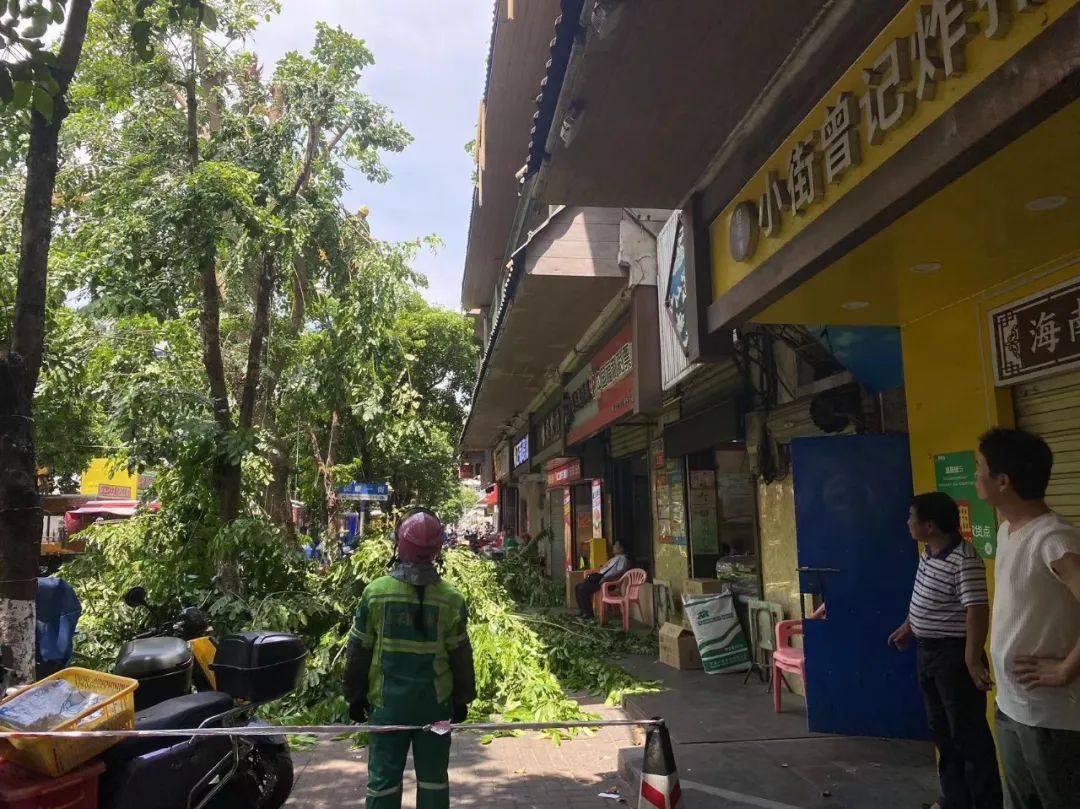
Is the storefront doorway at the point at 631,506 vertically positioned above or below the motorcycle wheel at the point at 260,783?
above

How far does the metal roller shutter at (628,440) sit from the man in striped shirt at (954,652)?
275 inches

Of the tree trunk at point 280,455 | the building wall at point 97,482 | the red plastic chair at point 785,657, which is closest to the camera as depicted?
the red plastic chair at point 785,657

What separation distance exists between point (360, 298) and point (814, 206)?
818 centimetres

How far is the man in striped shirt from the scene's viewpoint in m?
3.40

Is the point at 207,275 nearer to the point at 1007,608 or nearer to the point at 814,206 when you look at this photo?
the point at 814,206

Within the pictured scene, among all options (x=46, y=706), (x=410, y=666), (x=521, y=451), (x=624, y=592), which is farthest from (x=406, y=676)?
(x=521, y=451)

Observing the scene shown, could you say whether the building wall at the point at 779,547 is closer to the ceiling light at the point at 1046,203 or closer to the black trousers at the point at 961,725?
the black trousers at the point at 961,725

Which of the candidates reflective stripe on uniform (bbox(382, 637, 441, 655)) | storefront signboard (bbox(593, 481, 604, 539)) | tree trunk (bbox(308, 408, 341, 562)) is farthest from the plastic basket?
tree trunk (bbox(308, 408, 341, 562))

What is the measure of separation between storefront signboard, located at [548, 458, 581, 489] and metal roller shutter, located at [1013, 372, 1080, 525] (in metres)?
10.0

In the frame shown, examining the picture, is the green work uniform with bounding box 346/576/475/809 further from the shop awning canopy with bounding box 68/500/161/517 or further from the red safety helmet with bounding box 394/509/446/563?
the shop awning canopy with bounding box 68/500/161/517

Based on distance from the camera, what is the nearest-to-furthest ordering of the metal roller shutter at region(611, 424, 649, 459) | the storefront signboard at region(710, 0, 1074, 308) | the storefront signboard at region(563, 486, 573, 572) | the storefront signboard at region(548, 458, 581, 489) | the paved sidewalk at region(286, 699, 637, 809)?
the storefront signboard at region(710, 0, 1074, 308) → the paved sidewalk at region(286, 699, 637, 809) → the metal roller shutter at region(611, 424, 649, 459) → the storefront signboard at region(548, 458, 581, 489) → the storefront signboard at region(563, 486, 573, 572)

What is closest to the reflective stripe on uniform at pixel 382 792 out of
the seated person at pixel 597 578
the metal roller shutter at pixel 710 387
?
the metal roller shutter at pixel 710 387

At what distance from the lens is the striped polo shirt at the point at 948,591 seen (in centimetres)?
343

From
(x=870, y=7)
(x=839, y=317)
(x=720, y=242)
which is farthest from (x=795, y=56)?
(x=839, y=317)
